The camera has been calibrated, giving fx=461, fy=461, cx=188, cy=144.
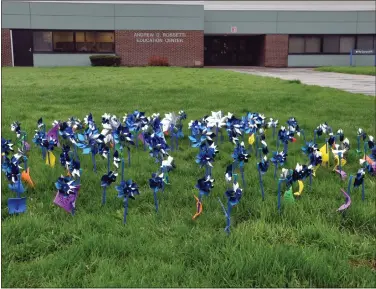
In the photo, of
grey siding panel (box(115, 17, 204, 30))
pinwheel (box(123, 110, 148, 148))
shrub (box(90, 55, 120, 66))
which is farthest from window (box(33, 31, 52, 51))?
pinwheel (box(123, 110, 148, 148))

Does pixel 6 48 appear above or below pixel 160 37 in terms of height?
below

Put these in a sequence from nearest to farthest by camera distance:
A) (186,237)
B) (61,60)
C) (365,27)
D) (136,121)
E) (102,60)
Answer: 1. (186,237)
2. (136,121)
3. (102,60)
4. (61,60)
5. (365,27)

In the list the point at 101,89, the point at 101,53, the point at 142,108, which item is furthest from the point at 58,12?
the point at 142,108

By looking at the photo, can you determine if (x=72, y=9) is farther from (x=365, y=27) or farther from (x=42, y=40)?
(x=365, y=27)

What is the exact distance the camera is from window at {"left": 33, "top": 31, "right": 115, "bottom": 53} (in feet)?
108

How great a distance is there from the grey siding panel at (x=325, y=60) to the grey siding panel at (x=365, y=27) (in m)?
1.95

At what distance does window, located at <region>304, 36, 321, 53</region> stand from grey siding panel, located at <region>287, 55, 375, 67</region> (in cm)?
54

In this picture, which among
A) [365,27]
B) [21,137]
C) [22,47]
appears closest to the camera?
[21,137]

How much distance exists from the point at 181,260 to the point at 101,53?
32816 millimetres

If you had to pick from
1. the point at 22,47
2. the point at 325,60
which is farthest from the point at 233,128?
the point at 325,60

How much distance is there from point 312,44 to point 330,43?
1421 mm

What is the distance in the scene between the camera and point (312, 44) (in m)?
37.1

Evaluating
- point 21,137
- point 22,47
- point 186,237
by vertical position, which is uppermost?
point 22,47

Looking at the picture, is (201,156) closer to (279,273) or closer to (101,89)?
(279,273)
